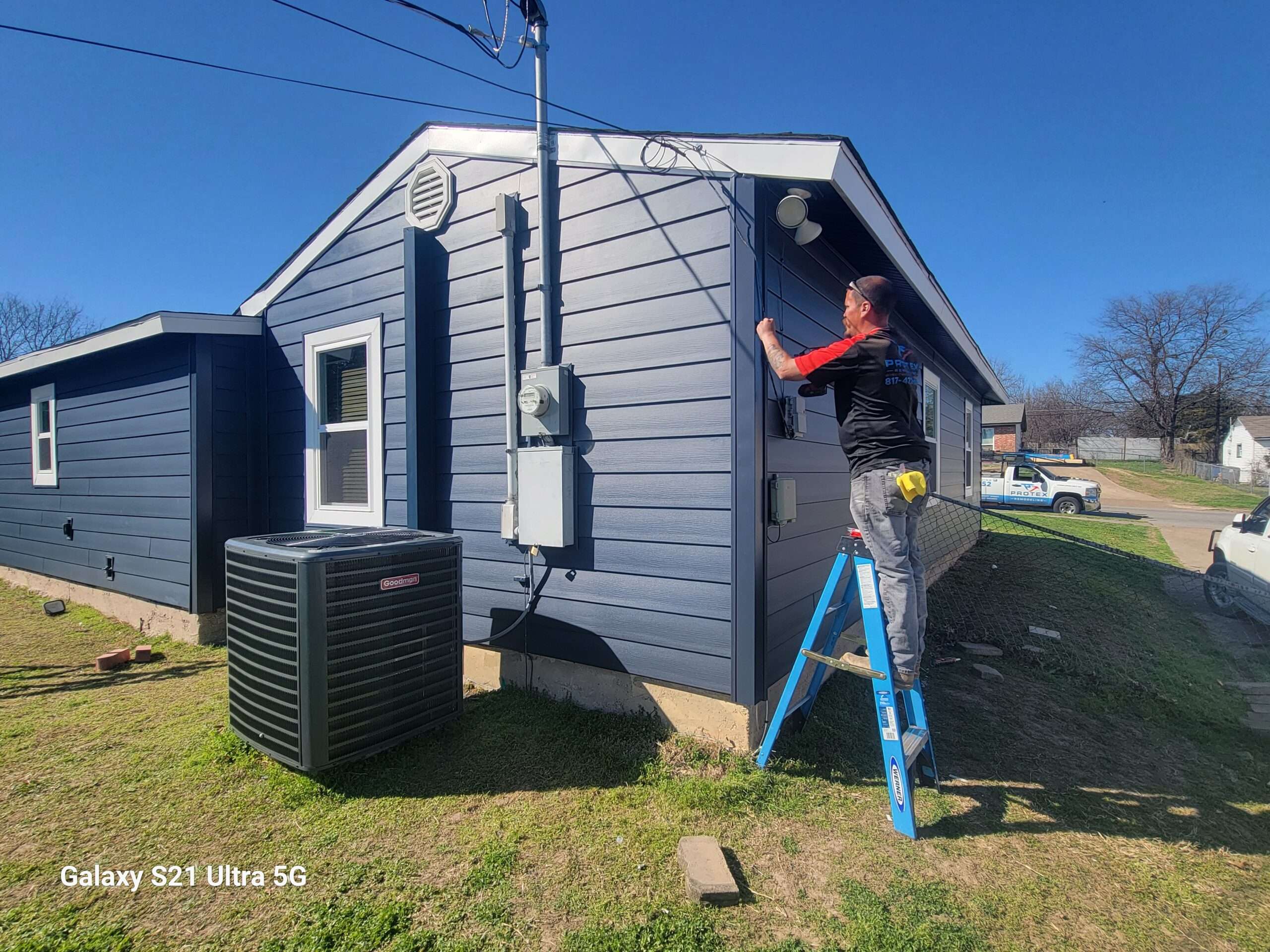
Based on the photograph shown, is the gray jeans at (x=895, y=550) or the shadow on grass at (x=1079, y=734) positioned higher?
the gray jeans at (x=895, y=550)

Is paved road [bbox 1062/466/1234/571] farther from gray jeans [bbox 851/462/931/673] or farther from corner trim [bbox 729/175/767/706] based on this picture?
corner trim [bbox 729/175/767/706]

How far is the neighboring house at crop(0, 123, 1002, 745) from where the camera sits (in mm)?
2836

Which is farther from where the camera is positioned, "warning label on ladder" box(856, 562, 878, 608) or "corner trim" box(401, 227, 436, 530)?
"corner trim" box(401, 227, 436, 530)

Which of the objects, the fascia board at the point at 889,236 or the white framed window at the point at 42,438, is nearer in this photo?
the fascia board at the point at 889,236

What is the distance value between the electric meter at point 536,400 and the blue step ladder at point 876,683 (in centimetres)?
166

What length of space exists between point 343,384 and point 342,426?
34 centimetres

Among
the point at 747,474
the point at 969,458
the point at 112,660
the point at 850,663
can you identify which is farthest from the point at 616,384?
the point at 969,458

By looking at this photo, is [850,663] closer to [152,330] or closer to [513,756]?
[513,756]

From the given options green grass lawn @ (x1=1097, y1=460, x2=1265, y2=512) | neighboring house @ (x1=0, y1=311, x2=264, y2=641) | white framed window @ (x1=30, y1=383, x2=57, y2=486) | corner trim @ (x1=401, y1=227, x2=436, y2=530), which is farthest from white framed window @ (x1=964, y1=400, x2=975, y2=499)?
green grass lawn @ (x1=1097, y1=460, x2=1265, y2=512)

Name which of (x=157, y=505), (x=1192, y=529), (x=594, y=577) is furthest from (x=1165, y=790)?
(x=1192, y=529)

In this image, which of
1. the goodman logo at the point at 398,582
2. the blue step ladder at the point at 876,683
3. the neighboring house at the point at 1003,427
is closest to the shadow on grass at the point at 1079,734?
the blue step ladder at the point at 876,683

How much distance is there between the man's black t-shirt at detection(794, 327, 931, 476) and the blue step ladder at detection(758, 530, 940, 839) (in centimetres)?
42

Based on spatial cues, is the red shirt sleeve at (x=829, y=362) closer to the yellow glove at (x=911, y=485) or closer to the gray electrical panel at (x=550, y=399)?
the yellow glove at (x=911, y=485)

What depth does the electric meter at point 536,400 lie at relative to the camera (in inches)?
127
